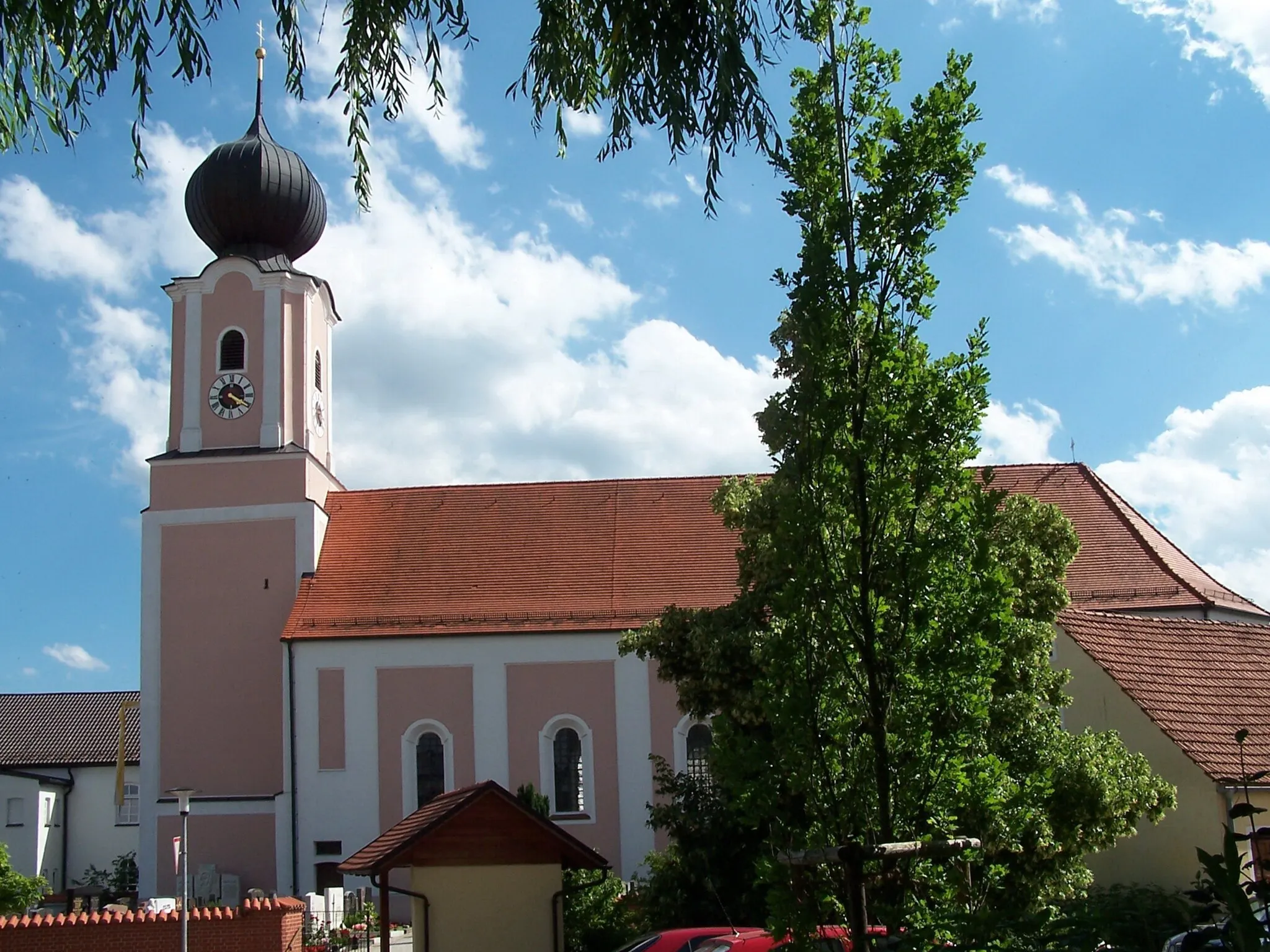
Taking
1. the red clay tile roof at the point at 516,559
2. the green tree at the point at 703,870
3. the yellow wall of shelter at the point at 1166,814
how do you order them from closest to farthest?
the green tree at the point at 703,870
the yellow wall of shelter at the point at 1166,814
the red clay tile roof at the point at 516,559

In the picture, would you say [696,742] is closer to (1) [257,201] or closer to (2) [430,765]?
(2) [430,765]

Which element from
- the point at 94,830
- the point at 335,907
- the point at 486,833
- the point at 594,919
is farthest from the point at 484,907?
the point at 94,830

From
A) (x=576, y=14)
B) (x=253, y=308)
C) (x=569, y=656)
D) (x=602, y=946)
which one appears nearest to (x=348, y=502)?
(x=253, y=308)

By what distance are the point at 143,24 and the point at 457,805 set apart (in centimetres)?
940

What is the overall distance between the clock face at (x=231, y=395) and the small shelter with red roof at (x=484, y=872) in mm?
17248

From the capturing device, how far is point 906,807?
205 inches

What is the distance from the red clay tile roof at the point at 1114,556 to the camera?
2595 centimetres

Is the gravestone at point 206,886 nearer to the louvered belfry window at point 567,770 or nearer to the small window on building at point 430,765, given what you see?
the small window on building at point 430,765

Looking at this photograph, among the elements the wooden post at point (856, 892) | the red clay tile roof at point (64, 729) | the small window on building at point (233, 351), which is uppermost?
the small window on building at point (233, 351)

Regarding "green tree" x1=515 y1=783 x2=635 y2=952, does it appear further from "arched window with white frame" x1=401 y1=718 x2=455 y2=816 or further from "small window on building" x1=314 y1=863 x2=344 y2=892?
"small window on building" x1=314 y1=863 x2=344 y2=892

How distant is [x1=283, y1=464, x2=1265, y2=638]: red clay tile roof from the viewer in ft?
88.9

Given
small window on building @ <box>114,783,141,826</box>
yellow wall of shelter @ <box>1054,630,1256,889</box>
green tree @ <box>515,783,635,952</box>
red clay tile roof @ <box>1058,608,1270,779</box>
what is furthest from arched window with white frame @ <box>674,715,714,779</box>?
small window on building @ <box>114,783,141,826</box>

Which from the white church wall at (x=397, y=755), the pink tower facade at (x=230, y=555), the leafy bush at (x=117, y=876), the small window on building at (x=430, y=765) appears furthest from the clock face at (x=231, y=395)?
the leafy bush at (x=117, y=876)

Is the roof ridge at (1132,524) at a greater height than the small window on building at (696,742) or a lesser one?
greater
